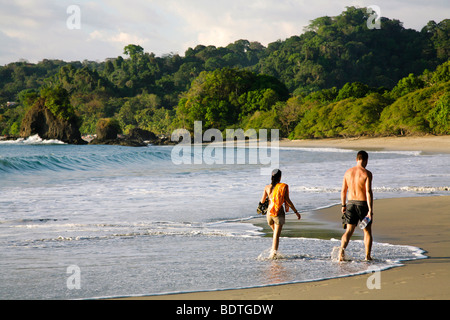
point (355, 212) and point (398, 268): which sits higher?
point (355, 212)

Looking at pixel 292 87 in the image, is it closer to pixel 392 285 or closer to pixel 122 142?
pixel 122 142

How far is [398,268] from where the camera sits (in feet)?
20.7

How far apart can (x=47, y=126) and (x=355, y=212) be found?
10660cm

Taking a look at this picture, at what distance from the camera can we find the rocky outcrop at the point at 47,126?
342 feet

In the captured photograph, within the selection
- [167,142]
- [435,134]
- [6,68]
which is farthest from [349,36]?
[6,68]

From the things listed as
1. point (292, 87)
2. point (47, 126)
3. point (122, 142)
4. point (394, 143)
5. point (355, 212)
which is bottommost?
point (355, 212)

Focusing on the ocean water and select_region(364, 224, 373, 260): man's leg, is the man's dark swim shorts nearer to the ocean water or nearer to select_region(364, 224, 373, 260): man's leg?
select_region(364, 224, 373, 260): man's leg

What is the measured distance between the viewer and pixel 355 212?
→ 274 inches

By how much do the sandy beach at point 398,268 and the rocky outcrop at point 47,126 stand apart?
317 feet

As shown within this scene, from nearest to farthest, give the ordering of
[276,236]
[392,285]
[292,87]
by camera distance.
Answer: [392,285], [276,236], [292,87]

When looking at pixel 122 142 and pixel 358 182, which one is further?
pixel 122 142

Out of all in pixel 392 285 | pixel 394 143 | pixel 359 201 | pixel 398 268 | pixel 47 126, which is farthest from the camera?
pixel 47 126

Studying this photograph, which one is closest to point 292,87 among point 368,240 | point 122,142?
point 122,142

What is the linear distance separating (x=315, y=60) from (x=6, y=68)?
12216 cm
